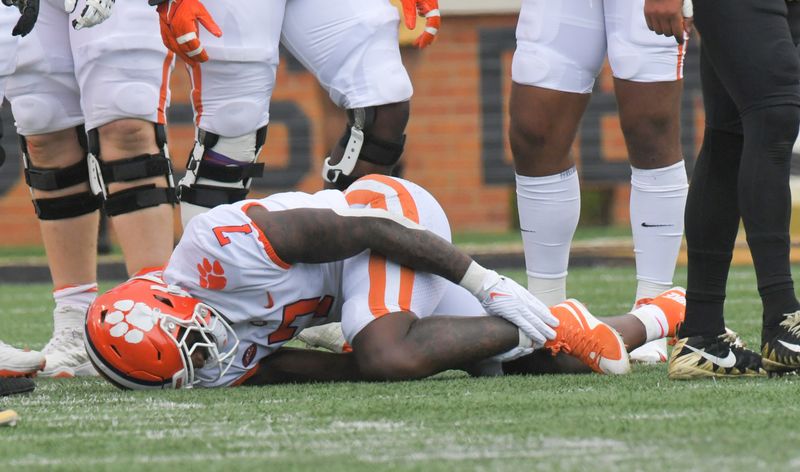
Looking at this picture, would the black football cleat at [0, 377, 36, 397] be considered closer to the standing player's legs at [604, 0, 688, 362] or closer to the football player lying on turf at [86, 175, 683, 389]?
the football player lying on turf at [86, 175, 683, 389]

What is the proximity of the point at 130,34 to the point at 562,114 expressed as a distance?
1301 millimetres

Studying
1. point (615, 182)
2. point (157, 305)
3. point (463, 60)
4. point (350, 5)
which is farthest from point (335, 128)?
point (157, 305)

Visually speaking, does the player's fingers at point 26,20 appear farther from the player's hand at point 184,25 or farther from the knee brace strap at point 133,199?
the knee brace strap at point 133,199

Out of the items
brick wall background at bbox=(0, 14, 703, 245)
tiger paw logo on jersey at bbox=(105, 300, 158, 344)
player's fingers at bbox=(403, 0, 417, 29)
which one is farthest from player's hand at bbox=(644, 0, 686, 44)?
brick wall background at bbox=(0, 14, 703, 245)

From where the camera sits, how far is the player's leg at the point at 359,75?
14.7 feet

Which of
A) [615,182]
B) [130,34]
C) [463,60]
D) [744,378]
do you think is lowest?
[615,182]

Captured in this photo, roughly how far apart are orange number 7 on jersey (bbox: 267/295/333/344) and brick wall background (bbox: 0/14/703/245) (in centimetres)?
832

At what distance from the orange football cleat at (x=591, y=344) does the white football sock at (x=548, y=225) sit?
27.5 inches

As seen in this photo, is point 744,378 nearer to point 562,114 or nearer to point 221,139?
point 562,114

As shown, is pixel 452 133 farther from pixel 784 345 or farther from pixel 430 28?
pixel 784 345

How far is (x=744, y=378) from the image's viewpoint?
371cm

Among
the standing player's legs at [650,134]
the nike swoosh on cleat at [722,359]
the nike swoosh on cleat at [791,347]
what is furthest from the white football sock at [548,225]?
the nike swoosh on cleat at [791,347]

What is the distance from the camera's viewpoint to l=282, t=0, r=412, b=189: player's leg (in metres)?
4.49

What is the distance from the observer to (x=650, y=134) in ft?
14.5
